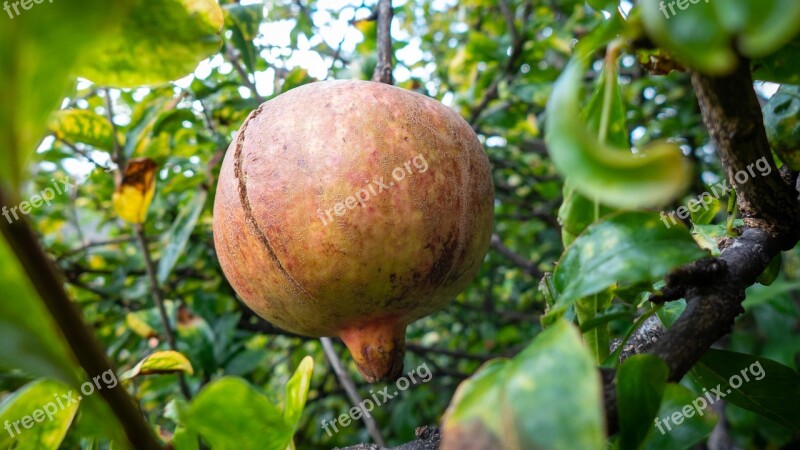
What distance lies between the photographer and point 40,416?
604mm

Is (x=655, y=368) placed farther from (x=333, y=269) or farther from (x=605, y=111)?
(x=333, y=269)

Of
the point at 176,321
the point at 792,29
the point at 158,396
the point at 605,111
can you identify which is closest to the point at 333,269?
the point at 605,111

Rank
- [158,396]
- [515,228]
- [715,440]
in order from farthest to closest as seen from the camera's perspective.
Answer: [515,228] < [715,440] < [158,396]

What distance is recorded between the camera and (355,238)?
2.12 feet

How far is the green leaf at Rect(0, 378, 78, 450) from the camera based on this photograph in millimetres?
562

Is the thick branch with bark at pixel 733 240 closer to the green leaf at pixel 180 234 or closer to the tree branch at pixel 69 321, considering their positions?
the tree branch at pixel 69 321

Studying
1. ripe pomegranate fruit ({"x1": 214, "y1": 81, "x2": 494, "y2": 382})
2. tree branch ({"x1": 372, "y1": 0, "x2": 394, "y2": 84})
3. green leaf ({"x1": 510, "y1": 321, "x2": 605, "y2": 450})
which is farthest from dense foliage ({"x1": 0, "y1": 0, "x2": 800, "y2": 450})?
tree branch ({"x1": 372, "y1": 0, "x2": 394, "y2": 84})

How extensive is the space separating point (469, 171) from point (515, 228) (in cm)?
170

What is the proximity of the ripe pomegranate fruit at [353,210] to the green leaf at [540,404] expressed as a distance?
304 millimetres

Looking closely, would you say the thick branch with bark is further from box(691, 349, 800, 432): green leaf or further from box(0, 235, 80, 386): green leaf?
box(0, 235, 80, 386): green leaf

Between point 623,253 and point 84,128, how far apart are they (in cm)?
105

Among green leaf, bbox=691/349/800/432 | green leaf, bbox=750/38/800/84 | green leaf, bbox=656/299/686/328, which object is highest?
green leaf, bbox=750/38/800/84

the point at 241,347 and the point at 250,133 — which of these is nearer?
the point at 250,133

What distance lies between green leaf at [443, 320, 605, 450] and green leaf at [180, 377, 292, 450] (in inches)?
8.4
